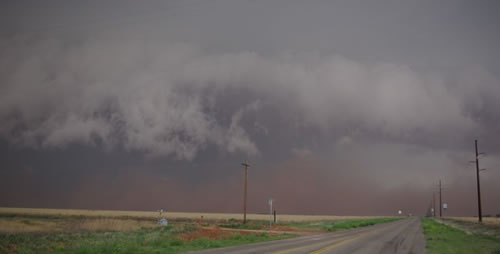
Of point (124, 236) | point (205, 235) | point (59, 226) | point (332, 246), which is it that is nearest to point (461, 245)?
point (332, 246)

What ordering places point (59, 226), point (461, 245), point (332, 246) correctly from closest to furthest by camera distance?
point (332, 246) < point (461, 245) < point (59, 226)

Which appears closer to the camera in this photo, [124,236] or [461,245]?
[461,245]

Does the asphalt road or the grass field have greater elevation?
the asphalt road

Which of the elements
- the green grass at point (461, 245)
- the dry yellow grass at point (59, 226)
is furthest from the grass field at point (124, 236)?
the green grass at point (461, 245)

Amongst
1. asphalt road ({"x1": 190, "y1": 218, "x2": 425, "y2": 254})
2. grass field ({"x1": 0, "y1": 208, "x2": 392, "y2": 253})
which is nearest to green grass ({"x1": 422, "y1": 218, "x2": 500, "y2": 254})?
asphalt road ({"x1": 190, "y1": 218, "x2": 425, "y2": 254})

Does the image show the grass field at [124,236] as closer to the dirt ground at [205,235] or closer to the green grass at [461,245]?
the dirt ground at [205,235]

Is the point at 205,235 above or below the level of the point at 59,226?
above

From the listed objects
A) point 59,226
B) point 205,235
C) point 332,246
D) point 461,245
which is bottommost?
point 59,226

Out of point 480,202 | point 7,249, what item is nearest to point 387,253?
point 7,249

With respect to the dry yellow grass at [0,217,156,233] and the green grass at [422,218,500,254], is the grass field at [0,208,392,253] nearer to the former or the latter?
the dry yellow grass at [0,217,156,233]

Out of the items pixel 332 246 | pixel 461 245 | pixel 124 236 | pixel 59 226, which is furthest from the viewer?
pixel 59 226

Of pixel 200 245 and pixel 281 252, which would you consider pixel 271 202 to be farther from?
pixel 281 252

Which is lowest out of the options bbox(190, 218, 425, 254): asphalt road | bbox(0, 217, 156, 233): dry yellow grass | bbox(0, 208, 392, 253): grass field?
bbox(0, 217, 156, 233): dry yellow grass

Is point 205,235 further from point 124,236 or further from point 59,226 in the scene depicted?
point 59,226
